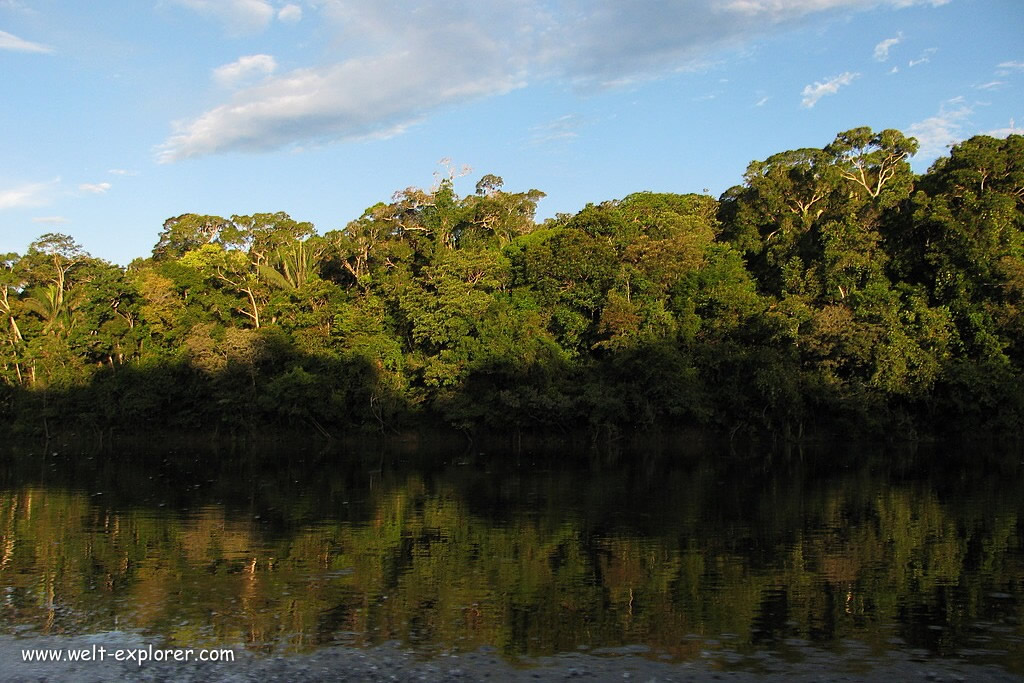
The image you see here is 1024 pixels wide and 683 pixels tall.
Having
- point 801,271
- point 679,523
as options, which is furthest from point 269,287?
point 679,523

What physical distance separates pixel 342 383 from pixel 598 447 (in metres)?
13.1

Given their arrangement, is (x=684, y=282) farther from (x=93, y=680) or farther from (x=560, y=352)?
(x=93, y=680)

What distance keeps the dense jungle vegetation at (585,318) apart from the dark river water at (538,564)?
46.2ft

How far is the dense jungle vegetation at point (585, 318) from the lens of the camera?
39156mm

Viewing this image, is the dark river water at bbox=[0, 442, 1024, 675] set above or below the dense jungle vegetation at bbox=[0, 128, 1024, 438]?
below

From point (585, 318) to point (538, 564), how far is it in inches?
1205

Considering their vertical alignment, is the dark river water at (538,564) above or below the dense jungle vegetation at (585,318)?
below

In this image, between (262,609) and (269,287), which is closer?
(262,609)

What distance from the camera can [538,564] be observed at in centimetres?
1327

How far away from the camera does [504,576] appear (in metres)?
12.5

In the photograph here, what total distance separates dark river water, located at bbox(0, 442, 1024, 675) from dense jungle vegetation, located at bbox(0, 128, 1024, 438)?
14077 millimetres

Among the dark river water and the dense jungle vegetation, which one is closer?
the dark river water

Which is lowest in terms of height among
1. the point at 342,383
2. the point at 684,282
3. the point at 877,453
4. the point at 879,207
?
the point at 877,453

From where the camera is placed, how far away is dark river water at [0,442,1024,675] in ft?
31.1
